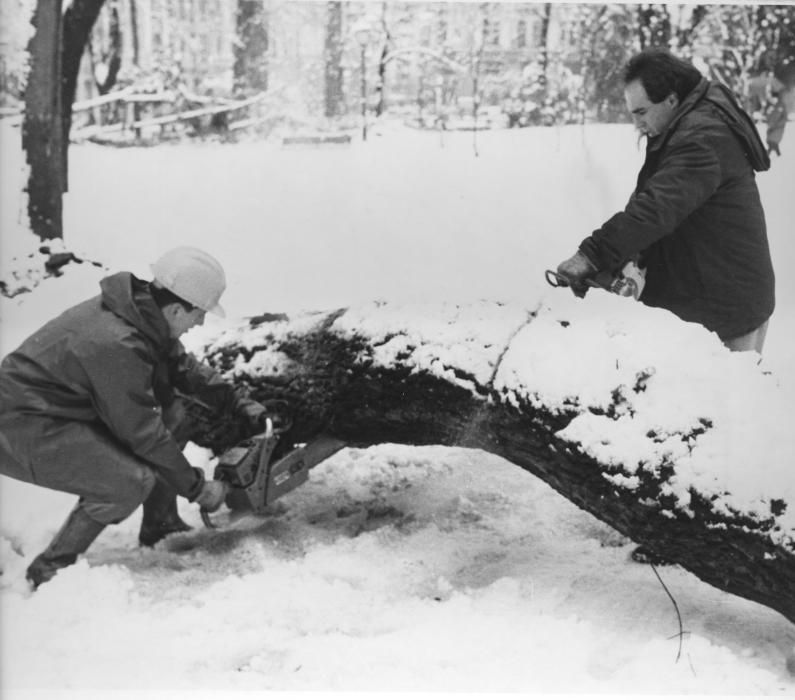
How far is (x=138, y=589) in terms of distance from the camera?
2141mm

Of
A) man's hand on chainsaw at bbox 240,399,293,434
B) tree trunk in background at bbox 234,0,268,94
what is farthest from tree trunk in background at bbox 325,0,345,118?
man's hand on chainsaw at bbox 240,399,293,434

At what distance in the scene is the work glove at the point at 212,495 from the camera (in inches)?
87.4

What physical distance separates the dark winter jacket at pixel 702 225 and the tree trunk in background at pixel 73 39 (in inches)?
54.5

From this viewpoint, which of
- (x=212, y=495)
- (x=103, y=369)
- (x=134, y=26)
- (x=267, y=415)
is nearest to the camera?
(x=103, y=369)

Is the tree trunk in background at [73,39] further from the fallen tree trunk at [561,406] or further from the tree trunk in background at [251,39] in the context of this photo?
the fallen tree trunk at [561,406]

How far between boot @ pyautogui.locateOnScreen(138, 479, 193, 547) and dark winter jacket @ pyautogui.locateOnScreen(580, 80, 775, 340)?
134cm

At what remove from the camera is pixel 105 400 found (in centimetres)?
203

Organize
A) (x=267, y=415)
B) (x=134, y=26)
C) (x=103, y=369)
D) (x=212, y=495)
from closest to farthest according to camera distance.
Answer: (x=103, y=369), (x=134, y=26), (x=212, y=495), (x=267, y=415)

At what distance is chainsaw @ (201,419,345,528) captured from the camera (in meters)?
2.25

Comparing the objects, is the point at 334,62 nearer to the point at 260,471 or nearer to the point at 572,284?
the point at 572,284

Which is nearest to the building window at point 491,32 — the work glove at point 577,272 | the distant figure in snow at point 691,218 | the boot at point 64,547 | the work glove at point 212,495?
the distant figure in snow at point 691,218

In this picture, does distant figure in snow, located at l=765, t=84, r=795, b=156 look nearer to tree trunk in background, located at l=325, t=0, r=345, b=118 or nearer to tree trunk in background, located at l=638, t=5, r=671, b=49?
tree trunk in background, located at l=638, t=5, r=671, b=49

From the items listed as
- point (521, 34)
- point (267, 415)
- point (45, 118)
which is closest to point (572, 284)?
point (521, 34)

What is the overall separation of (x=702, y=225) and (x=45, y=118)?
1.70 meters
